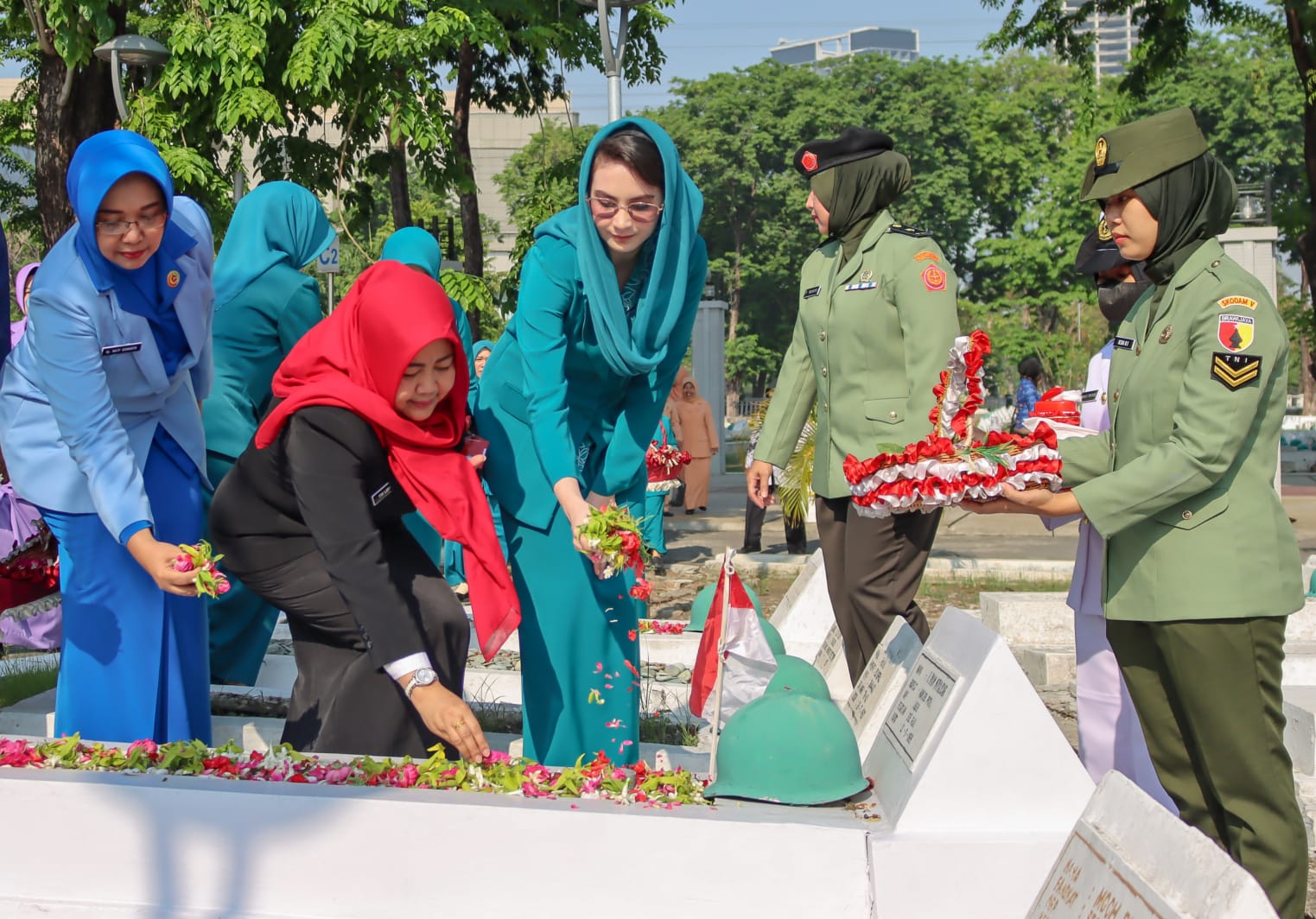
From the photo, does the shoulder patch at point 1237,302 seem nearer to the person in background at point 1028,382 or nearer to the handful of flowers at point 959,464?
the handful of flowers at point 959,464

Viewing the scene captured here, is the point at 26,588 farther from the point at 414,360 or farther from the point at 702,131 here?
the point at 702,131

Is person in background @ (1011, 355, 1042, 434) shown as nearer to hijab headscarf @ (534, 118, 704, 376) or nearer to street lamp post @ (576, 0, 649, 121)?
street lamp post @ (576, 0, 649, 121)

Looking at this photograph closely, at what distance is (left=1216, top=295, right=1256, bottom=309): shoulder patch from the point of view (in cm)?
300

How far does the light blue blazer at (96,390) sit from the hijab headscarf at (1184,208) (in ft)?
9.23

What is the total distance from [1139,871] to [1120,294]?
2.91 meters

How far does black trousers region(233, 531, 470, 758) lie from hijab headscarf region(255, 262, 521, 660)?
189 millimetres

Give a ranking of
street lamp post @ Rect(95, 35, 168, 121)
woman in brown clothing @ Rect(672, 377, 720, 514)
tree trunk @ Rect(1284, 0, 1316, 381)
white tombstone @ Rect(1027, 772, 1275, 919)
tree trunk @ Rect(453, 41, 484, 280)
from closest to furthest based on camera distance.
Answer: white tombstone @ Rect(1027, 772, 1275, 919), street lamp post @ Rect(95, 35, 168, 121), tree trunk @ Rect(1284, 0, 1316, 381), tree trunk @ Rect(453, 41, 484, 280), woman in brown clothing @ Rect(672, 377, 720, 514)

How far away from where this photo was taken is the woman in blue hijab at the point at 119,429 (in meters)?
3.94

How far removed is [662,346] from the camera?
416cm

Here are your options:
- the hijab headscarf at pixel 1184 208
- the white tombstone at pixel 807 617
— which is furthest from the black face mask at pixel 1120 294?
the white tombstone at pixel 807 617

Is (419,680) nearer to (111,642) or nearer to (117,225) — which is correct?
(111,642)

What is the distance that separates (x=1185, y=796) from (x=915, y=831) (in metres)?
0.67

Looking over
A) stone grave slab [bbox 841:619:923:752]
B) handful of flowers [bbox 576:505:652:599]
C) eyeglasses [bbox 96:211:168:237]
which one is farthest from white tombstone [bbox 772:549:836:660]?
eyeglasses [bbox 96:211:168:237]

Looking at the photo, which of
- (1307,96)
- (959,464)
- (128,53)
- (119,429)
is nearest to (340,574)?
(119,429)
